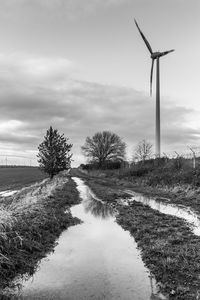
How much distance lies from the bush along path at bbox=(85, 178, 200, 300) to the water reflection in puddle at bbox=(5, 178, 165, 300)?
0.28 meters

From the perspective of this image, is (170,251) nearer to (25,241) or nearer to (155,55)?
(25,241)

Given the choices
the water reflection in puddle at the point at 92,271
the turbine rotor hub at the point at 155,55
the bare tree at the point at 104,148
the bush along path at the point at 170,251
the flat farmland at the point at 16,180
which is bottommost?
the water reflection in puddle at the point at 92,271

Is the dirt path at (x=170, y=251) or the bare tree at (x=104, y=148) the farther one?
the bare tree at (x=104, y=148)

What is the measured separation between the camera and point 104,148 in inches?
3994

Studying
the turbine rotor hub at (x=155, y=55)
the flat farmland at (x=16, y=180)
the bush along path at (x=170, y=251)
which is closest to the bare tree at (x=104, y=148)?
the flat farmland at (x=16, y=180)

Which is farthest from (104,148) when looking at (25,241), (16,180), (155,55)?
(25,241)

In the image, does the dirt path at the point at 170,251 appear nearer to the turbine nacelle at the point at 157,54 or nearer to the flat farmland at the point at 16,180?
the flat farmland at the point at 16,180

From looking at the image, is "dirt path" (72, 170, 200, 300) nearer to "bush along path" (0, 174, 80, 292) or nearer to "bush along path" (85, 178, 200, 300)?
"bush along path" (85, 178, 200, 300)

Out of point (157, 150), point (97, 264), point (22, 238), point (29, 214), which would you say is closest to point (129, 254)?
point (97, 264)

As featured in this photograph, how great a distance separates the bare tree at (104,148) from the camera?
10075 centimetres

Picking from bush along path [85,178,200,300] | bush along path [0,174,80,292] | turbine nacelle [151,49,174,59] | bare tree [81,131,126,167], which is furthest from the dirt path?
bare tree [81,131,126,167]

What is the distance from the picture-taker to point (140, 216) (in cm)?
1470

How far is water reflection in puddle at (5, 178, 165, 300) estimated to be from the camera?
20.0 ft

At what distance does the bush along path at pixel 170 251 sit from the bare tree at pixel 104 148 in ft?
282
